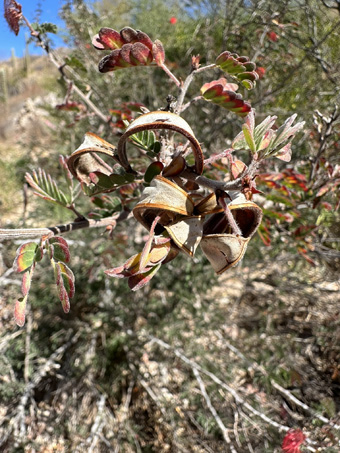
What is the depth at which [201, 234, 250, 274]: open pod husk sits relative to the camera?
356 mm

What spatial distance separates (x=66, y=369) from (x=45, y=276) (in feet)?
1.69

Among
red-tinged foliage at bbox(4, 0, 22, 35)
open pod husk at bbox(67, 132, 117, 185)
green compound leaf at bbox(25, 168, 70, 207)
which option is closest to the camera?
open pod husk at bbox(67, 132, 117, 185)

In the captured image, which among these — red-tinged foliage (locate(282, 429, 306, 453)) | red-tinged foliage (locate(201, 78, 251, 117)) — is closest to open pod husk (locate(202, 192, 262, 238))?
red-tinged foliage (locate(201, 78, 251, 117))

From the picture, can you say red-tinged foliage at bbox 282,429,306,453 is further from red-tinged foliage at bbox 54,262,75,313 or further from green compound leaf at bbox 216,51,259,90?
green compound leaf at bbox 216,51,259,90

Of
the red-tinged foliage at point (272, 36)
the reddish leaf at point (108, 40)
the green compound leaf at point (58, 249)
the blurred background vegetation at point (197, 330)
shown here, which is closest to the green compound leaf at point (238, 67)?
the reddish leaf at point (108, 40)

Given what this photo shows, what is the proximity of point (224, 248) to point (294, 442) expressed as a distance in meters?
0.81

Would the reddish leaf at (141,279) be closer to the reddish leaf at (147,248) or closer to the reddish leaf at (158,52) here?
the reddish leaf at (147,248)

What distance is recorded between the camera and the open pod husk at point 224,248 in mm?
356

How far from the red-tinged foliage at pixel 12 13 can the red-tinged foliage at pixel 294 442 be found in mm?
1238

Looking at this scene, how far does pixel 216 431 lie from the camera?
1.38 meters

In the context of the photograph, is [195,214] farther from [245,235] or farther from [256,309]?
[256,309]

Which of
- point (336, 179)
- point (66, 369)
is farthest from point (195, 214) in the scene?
point (66, 369)

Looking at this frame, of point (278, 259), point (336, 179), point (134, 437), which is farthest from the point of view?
point (278, 259)

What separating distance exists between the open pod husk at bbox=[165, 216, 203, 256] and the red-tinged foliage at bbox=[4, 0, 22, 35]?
62 centimetres
